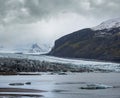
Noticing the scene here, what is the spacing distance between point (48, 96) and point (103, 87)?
2691 cm

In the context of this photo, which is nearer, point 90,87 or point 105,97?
point 105,97

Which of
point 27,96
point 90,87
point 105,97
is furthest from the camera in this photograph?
point 90,87

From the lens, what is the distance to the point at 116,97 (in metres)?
89.0

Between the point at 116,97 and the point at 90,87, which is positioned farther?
the point at 90,87

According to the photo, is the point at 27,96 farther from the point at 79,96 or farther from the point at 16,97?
the point at 79,96

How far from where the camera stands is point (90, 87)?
115188 mm

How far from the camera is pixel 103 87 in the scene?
11656 cm

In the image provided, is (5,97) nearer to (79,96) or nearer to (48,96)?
(48,96)

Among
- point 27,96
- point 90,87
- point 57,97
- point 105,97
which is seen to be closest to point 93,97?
point 105,97

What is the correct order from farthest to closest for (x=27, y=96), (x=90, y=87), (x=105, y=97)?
1. (x=90, y=87)
2. (x=27, y=96)
3. (x=105, y=97)

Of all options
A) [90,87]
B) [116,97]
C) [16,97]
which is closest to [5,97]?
[16,97]

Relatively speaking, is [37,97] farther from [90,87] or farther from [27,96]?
[90,87]

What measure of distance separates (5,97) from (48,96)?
10.2 metres

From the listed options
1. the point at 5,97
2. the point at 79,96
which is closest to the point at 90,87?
the point at 79,96
